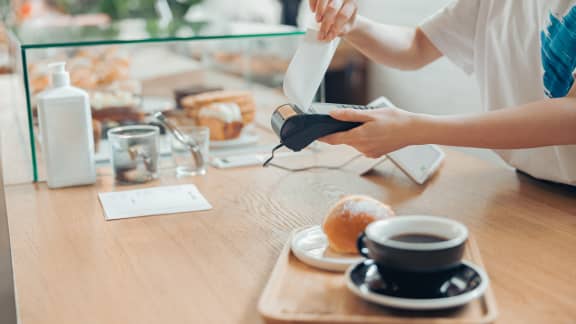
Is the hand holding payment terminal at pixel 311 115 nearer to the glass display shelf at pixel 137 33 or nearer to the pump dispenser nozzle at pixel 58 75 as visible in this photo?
the glass display shelf at pixel 137 33

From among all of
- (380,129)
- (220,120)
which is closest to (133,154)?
(220,120)

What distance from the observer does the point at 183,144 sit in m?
1.62

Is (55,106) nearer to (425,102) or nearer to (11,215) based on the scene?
(11,215)

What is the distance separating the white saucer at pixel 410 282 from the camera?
31.3 inches

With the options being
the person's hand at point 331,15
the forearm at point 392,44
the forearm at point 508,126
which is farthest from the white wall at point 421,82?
the forearm at point 508,126

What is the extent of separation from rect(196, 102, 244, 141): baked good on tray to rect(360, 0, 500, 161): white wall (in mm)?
1084

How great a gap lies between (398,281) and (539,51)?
788mm

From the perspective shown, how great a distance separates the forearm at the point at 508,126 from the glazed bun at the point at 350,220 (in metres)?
0.22

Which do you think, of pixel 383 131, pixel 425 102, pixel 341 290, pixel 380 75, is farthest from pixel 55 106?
pixel 380 75

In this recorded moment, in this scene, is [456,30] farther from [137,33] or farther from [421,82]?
[421,82]

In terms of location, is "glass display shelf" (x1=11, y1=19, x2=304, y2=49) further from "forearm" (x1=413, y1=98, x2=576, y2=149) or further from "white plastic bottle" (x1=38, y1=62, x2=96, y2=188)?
"forearm" (x1=413, y1=98, x2=576, y2=149)

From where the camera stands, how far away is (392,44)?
68.2 inches

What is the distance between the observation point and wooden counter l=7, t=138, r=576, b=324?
0.94 meters

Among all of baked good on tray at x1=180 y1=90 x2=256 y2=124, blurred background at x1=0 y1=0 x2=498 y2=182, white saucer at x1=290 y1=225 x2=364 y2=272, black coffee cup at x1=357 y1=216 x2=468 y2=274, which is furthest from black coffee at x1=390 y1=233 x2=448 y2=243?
baked good on tray at x1=180 y1=90 x2=256 y2=124
